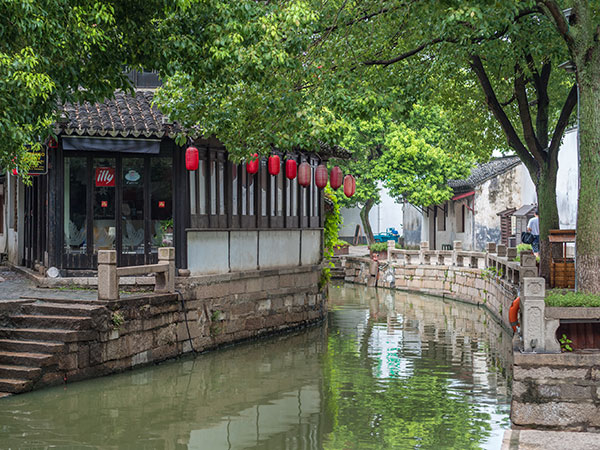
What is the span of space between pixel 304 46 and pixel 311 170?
27.6 ft

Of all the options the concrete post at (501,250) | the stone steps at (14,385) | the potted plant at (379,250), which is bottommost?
the stone steps at (14,385)

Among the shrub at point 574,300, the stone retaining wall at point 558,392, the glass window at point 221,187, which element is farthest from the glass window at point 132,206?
the stone retaining wall at point 558,392

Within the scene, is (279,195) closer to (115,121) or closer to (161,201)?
(161,201)

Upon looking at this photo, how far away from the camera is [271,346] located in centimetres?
1745

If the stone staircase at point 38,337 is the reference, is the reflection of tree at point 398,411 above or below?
below

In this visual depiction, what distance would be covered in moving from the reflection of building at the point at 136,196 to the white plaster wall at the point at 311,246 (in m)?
2.76

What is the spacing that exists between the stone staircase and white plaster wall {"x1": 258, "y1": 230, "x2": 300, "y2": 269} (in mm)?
5549

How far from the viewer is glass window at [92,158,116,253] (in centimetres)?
1697

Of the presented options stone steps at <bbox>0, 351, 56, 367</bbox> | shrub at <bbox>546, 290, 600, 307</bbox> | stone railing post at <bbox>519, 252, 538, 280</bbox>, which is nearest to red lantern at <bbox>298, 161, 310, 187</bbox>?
stone railing post at <bbox>519, 252, 538, 280</bbox>

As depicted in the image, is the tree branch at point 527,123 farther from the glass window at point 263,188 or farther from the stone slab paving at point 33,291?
the stone slab paving at point 33,291

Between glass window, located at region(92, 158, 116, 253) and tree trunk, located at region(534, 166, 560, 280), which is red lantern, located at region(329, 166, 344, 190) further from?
glass window, located at region(92, 158, 116, 253)

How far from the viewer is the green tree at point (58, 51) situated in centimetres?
904

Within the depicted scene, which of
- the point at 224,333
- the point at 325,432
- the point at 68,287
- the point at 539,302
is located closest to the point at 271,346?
the point at 224,333

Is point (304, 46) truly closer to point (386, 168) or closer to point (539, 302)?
point (539, 302)
